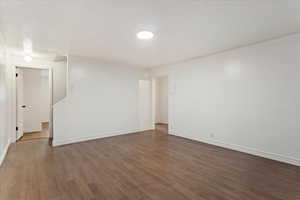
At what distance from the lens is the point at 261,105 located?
11.2 feet

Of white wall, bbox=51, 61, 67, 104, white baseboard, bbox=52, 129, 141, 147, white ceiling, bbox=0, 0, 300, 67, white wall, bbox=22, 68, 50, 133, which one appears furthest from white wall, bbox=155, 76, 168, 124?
white wall, bbox=22, 68, 50, 133

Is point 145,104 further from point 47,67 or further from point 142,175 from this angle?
point 142,175

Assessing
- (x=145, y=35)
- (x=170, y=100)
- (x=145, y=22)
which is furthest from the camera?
(x=170, y=100)

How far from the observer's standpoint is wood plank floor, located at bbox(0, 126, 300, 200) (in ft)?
6.92

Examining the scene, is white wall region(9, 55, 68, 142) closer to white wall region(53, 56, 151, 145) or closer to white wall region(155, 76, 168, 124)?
white wall region(53, 56, 151, 145)

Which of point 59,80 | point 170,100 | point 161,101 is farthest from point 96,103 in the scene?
point 161,101

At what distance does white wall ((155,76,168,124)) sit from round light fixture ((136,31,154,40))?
5009 millimetres

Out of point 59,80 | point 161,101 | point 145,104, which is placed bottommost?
point 145,104

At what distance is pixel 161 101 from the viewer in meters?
8.20

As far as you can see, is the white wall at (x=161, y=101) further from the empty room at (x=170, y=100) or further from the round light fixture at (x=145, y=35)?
the round light fixture at (x=145, y=35)

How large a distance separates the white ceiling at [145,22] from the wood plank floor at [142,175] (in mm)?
2460

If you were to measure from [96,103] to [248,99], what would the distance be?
13.7 feet

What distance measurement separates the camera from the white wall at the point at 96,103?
4445mm

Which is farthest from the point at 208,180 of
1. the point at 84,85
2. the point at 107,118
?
the point at 84,85
